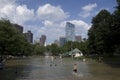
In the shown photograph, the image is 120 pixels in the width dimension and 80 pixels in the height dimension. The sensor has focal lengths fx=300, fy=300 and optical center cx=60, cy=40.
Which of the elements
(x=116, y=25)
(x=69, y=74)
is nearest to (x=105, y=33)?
(x=116, y=25)

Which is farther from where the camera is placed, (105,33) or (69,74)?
(105,33)

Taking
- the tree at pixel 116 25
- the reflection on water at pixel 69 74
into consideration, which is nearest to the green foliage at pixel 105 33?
the tree at pixel 116 25

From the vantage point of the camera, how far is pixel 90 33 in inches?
4414

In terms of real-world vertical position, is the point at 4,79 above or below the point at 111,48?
below

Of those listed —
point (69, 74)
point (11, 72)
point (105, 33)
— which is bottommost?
point (69, 74)

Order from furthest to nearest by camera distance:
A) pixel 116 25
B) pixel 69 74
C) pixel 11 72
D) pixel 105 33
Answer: pixel 105 33 → pixel 116 25 → pixel 11 72 → pixel 69 74

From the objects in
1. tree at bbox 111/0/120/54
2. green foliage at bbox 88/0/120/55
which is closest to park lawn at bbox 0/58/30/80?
tree at bbox 111/0/120/54

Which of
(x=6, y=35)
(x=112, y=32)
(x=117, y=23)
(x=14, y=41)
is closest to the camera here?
(x=117, y=23)

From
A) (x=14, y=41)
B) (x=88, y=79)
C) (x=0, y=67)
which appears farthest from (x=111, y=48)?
(x=88, y=79)

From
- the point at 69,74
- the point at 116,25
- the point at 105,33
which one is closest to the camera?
the point at 69,74

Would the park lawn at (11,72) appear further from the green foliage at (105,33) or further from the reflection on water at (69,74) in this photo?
the green foliage at (105,33)

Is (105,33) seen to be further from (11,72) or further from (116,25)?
(11,72)

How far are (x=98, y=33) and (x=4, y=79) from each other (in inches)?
2652

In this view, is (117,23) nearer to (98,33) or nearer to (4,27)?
(98,33)
